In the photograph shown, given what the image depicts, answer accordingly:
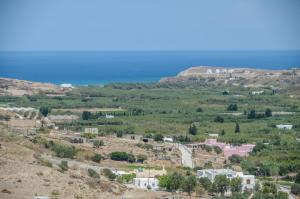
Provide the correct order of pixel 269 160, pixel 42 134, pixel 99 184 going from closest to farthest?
pixel 99 184 < pixel 269 160 < pixel 42 134

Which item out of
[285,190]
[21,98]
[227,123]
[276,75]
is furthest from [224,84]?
[285,190]

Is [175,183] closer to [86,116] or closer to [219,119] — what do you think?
[219,119]

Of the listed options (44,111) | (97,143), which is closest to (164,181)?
(97,143)

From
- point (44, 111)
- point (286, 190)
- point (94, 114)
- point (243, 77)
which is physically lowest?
point (286, 190)

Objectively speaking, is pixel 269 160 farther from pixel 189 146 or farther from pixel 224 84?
pixel 224 84

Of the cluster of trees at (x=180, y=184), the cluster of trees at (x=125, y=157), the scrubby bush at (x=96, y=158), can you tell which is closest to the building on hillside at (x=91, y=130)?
the cluster of trees at (x=125, y=157)

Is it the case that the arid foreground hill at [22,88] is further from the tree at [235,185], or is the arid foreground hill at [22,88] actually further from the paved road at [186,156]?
the tree at [235,185]

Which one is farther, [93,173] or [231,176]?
[231,176]
